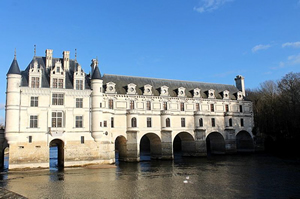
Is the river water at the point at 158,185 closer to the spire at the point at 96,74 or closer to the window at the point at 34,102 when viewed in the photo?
the window at the point at 34,102

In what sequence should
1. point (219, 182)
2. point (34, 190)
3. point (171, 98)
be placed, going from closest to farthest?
point (34, 190)
point (219, 182)
point (171, 98)

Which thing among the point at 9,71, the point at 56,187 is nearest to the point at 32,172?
the point at 56,187

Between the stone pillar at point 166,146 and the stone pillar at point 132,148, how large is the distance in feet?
15.4

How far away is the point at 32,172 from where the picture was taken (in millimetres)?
29578

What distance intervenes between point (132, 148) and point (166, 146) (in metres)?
5.87

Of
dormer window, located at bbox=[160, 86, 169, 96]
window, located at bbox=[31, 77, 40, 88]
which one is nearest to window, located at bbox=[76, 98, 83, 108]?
window, located at bbox=[31, 77, 40, 88]

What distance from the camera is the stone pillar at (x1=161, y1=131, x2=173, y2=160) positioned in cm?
4219

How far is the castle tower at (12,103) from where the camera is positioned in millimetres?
30931

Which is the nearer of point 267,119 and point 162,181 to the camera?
point 162,181

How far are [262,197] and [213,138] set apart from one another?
34.1m

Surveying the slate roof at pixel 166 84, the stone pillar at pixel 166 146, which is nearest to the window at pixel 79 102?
the slate roof at pixel 166 84

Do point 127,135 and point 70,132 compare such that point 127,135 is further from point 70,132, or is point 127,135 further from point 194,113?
point 194,113

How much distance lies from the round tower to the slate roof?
4729mm

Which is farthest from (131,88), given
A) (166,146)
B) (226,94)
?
(226,94)
